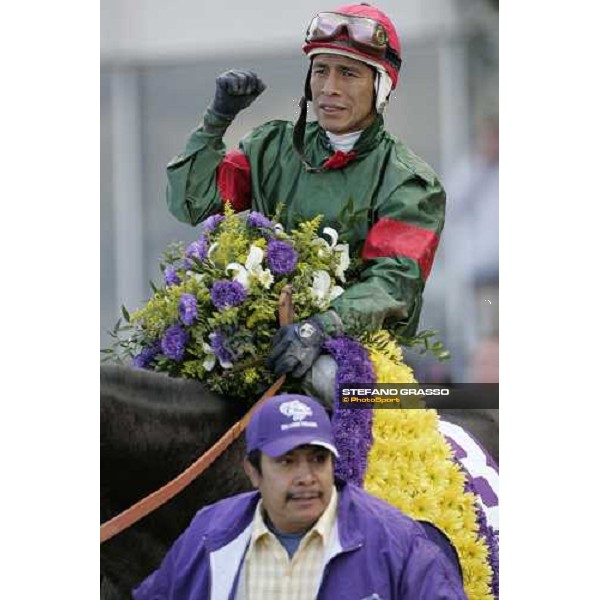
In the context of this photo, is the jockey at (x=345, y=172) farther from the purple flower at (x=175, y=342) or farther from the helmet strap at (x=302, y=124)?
the purple flower at (x=175, y=342)

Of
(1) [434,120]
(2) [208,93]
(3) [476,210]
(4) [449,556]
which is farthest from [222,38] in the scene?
(4) [449,556]

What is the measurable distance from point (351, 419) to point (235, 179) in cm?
86

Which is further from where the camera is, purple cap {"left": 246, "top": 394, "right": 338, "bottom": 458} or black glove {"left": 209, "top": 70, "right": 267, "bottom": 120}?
black glove {"left": 209, "top": 70, "right": 267, "bottom": 120}

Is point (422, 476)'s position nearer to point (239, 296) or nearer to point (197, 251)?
point (239, 296)

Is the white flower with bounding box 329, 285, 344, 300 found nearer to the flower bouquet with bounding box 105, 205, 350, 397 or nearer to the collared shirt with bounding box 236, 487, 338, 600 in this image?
the flower bouquet with bounding box 105, 205, 350, 397

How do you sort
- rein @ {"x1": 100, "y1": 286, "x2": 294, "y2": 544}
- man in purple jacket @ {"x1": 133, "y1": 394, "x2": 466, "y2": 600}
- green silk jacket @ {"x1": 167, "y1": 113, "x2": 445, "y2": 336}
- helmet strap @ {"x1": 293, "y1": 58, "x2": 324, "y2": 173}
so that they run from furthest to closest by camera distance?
1. helmet strap @ {"x1": 293, "y1": 58, "x2": 324, "y2": 173}
2. green silk jacket @ {"x1": 167, "y1": 113, "x2": 445, "y2": 336}
3. rein @ {"x1": 100, "y1": 286, "x2": 294, "y2": 544}
4. man in purple jacket @ {"x1": 133, "y1": 394, "x2": 466, "y2": 600}

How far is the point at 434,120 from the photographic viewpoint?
3.85m

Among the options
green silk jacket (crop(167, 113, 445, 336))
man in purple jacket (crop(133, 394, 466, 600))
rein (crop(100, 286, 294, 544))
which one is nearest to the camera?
man in purple jacket (crop(133, 394, 466, 600))

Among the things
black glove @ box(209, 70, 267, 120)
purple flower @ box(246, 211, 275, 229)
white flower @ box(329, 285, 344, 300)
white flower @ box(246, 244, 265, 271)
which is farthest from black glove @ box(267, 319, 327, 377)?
black glove @ box(209, 70, 267, 120)

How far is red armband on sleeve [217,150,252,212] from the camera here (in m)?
3.95

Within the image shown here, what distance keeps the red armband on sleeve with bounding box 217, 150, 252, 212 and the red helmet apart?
1.31 feet

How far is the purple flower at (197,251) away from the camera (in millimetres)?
3834

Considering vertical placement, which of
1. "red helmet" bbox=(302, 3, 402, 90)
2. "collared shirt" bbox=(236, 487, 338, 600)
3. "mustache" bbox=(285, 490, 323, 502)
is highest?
"red helmet" bbox=(302, 3, 402, 90)

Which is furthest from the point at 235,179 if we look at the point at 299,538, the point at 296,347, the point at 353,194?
the point at 299,538
